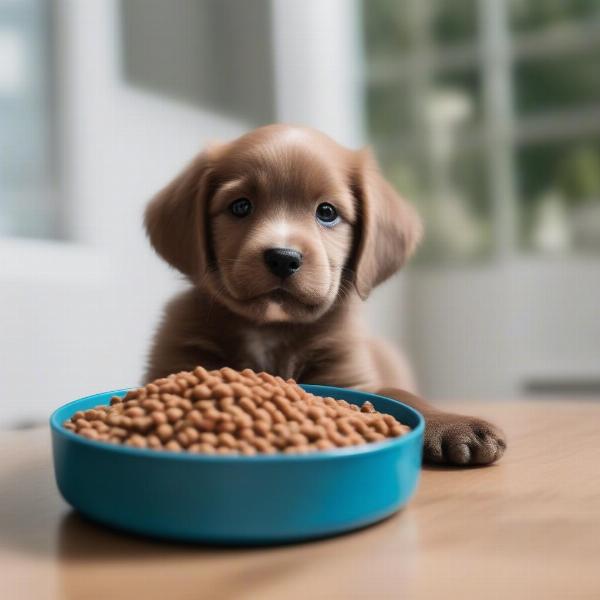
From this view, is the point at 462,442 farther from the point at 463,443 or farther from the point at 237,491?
the point at 237,491

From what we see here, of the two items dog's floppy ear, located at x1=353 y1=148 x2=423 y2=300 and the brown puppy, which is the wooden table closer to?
the brown puppy

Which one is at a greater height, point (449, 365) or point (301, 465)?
point (301, 465)

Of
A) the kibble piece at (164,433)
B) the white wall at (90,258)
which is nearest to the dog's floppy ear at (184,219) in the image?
the kibble piece at (164,433)

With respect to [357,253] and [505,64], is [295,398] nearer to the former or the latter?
[357,253]

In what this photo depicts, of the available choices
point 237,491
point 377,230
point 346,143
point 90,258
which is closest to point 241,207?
point 377,230

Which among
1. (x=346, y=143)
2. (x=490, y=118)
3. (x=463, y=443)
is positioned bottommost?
(x=463, y=443)

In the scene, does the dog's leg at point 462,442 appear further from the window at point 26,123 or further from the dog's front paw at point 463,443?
the window at point 26,123

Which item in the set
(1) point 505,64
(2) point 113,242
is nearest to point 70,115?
(2) point 113,242
